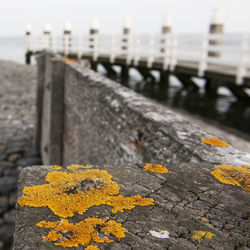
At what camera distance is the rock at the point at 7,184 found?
6564 millimetres

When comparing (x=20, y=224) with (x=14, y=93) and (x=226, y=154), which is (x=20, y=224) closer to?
(x=226, y=154)

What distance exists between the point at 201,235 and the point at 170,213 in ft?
0.55

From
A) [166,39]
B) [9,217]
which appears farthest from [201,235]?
[166,39]

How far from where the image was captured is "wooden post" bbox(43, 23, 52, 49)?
24.4m

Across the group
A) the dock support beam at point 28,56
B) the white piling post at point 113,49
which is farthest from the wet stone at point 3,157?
the dock support beam at point 28,56

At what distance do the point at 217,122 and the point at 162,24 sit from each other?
669cm

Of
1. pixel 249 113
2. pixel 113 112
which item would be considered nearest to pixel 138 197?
pixel 113 112

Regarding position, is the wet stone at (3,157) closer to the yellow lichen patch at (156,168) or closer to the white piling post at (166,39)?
the white piling post at (166,39)

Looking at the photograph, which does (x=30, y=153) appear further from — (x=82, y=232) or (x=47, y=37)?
(x=47, y=37)

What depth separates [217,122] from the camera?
26.2 feet

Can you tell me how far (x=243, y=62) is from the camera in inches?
299

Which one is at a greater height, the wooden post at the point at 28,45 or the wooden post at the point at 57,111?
the wooden post at the point at 28,45

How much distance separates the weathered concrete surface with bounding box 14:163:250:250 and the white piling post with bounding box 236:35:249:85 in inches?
258

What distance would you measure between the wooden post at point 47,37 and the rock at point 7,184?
1859cm
